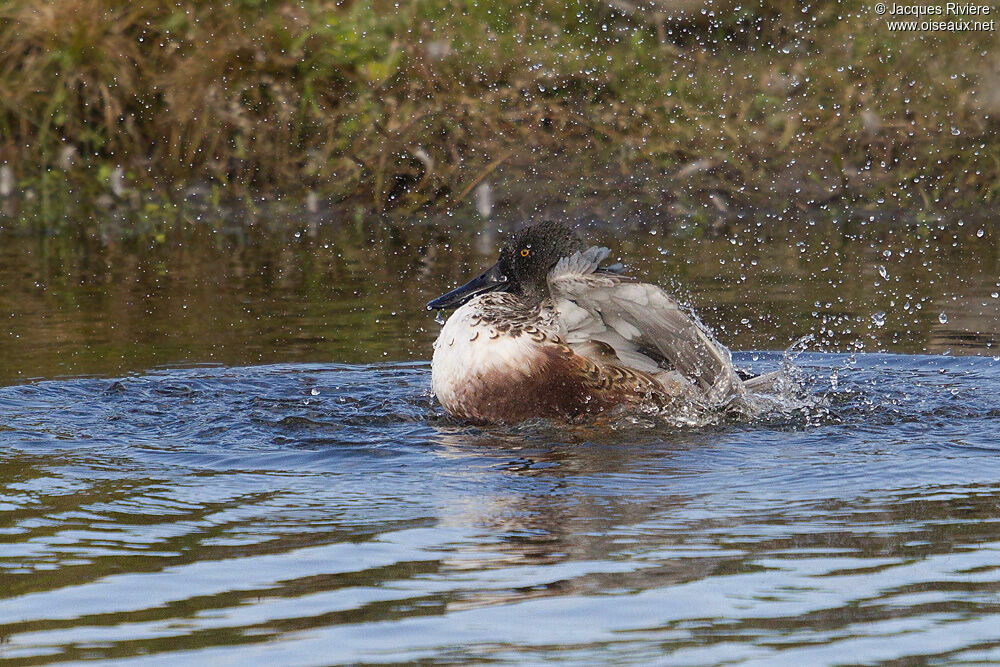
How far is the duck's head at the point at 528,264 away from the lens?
19.2ft

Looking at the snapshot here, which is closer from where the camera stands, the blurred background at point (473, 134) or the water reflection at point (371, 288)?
the water reflection at point (371, 288)

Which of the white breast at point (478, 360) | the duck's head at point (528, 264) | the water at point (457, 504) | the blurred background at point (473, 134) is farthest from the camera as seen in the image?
the blurred background at point (473, 134)

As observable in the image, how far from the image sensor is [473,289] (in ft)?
19.5

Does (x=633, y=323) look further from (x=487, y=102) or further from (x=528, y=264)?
(x=487, y=102)

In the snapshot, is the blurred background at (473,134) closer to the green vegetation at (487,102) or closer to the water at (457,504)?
the green vegetation at (487,102)

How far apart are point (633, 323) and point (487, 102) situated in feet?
21.0

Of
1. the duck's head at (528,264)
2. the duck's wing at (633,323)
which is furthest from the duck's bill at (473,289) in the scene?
the duck's wing at (633,323)

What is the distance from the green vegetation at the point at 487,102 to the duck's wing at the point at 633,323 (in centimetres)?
566

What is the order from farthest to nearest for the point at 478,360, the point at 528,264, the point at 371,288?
the point at 371,288, the point at 528,264, the point at 478,360

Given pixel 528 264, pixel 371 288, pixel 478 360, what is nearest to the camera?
pixel 478 360

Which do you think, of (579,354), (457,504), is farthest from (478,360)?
(457,504)

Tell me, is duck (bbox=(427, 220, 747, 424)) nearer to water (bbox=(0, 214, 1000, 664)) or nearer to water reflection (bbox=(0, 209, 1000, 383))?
water (bbox=(0, 214, 1000, 664))

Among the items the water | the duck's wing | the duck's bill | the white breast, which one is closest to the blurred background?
the water

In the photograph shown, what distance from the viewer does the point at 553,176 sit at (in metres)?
11.4
